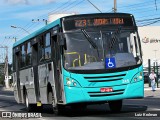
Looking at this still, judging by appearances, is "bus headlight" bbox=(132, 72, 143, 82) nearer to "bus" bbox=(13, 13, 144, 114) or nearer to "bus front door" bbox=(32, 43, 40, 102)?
"bus" bbox=(13, 13, 144, 114)

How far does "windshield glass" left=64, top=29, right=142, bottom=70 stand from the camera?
45.6ft

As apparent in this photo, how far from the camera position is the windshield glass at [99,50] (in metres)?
13.9

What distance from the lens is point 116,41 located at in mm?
14258

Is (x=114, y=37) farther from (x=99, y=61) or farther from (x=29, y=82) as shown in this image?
(x=29, y=82)

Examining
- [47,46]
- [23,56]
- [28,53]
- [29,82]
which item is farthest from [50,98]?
→ [23,56]

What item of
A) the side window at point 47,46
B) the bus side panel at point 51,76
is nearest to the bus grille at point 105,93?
the bus side panel at point 51,76

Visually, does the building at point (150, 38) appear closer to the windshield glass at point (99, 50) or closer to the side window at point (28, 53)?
the side window at point (28, 53)

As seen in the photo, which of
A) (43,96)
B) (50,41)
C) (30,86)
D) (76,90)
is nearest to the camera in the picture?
(76,90)

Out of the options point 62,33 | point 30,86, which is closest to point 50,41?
point 62,33

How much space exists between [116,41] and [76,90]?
2098 mm

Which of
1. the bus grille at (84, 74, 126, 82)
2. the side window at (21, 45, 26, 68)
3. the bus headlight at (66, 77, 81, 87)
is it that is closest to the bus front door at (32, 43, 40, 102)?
the side window at (21, 45, 26, 68)

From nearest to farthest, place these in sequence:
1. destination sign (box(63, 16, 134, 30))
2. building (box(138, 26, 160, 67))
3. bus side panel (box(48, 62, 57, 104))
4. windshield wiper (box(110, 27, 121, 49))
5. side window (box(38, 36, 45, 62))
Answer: windshield wiper (box(110, 27, 121, 49)), destination sign (box(63, 16, 134, 30)), bus side panel (box(48, 62, 57, 104)), side window (box(38, 36, 45, 62)), building (box(138, 26, 160, 67))

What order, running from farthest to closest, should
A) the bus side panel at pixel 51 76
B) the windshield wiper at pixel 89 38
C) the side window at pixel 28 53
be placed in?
the side window at pixel 28 53
the bus side panel at pixel 51 76
the windshield wiper at pixel 89 38

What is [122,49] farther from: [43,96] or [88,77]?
[43,96]
